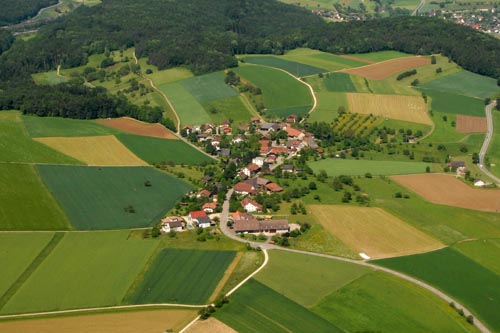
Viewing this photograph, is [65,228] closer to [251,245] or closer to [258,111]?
[251,245]

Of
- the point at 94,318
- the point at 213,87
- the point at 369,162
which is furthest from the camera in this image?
the point at 213,87

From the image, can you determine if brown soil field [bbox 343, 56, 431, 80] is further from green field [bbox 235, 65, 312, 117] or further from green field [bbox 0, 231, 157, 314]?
Result: green field [bbox 0, 231, 157, 314]

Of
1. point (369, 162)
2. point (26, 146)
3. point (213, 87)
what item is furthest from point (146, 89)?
point (369, 162)

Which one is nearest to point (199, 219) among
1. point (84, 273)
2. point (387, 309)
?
point (84, 273)

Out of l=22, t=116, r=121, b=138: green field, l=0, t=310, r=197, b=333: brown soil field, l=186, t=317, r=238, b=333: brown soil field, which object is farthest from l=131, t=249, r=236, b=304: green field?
l=22, t=116, r=121, b=138: green field

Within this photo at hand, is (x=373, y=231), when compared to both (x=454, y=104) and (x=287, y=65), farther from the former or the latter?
(x=287, y=65)

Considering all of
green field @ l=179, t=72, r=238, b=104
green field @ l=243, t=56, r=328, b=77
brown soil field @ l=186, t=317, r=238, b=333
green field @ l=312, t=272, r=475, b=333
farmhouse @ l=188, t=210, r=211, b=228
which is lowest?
green field @ l=179, t=72, r=238, b=104
